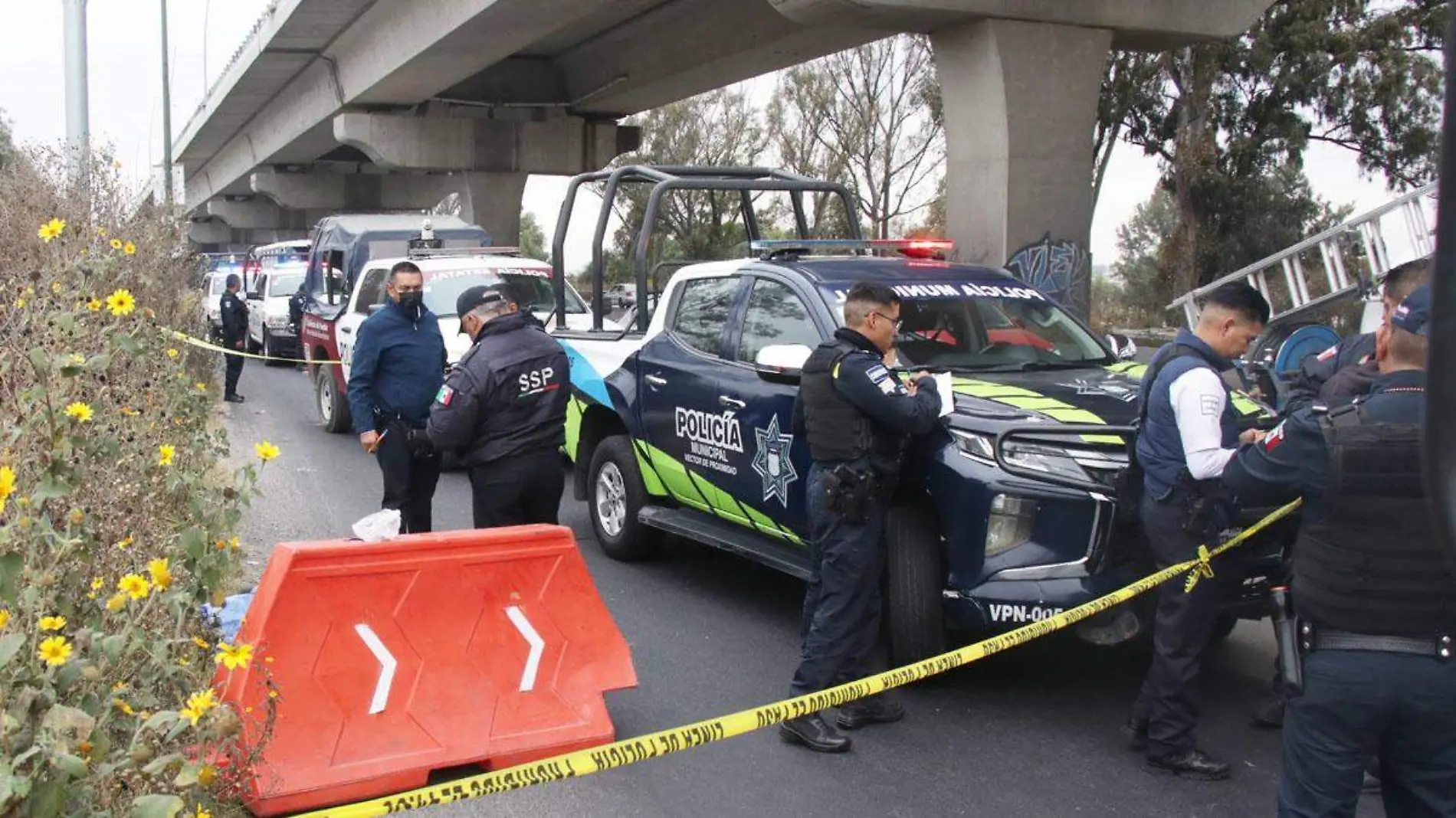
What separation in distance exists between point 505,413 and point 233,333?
1349 cm

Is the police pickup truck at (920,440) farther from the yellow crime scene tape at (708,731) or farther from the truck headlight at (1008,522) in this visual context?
the yellow crime scene tape at (708,731)

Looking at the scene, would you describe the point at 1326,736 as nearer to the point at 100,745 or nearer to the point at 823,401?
the point at 823,401

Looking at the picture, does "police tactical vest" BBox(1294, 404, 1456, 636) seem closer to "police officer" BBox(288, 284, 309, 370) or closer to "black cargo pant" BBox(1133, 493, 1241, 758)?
"black cargo pant" BBox(1133, 493, 1241, 758)

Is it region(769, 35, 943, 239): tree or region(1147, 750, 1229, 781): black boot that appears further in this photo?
region(769, 35, 943, 239): tree

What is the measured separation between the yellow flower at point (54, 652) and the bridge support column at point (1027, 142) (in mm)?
12564

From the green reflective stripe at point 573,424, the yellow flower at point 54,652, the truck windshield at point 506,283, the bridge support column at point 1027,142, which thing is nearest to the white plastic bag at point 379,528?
the yellow flower at point 54,652

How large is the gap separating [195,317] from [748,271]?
731 cm

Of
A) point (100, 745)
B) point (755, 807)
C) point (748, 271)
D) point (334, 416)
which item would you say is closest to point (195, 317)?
point (334, 416)

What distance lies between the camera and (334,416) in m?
14.4

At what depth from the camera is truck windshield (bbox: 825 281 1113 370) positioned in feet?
21.4

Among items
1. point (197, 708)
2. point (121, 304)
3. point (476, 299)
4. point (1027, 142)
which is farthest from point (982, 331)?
point (1027, 142)

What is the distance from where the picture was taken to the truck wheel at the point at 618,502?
26.2 ft

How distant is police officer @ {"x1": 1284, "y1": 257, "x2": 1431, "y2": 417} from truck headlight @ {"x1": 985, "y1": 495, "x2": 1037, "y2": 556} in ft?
3.50

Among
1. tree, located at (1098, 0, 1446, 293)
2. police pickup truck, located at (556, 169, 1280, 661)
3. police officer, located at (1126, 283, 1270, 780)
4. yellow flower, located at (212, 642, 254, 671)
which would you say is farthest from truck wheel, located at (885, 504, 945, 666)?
tree, located at (1098, 0, 1446, 293)
